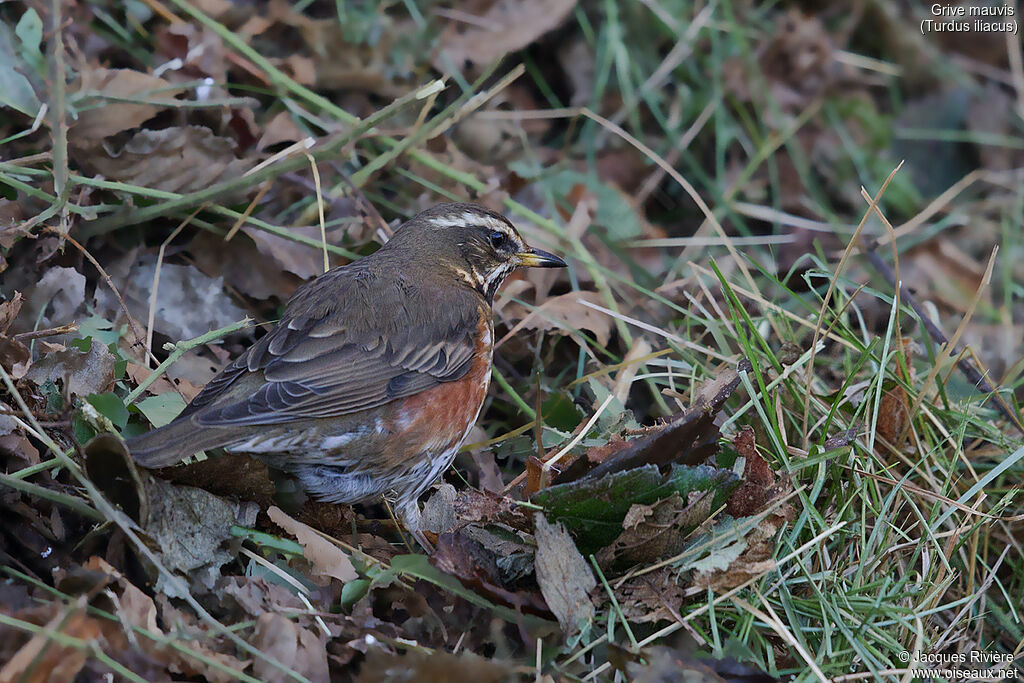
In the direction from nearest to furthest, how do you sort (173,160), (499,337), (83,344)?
(83,344)
(173,160)
(499,337)

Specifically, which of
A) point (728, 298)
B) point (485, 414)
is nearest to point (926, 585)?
point (728, 298)

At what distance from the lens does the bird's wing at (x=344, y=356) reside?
13.1ft

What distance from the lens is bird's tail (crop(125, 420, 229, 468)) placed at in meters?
3.59

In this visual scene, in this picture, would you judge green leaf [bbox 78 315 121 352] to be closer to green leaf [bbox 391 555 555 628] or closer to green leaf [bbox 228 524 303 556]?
green leaf [bbox 228 524 303 556]

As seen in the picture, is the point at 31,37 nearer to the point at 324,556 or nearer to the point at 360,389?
the point at 360,389

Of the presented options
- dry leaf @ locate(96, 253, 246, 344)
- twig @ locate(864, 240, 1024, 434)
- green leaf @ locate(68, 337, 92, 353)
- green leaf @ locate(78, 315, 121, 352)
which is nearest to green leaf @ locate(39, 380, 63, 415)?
green leaf @ locate(68, 337, 92, 353)

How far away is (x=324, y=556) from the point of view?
12.5 feet

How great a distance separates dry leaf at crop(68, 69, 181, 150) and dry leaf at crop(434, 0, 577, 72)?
2.09 m

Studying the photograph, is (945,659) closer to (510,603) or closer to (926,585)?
(926,585)

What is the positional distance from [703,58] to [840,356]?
3108 millimetres

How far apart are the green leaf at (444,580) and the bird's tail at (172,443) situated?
0.83m

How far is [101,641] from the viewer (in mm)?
3137

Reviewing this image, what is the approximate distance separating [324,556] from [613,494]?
3.67ft

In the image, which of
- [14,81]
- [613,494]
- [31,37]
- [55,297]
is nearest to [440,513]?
[613,494]
